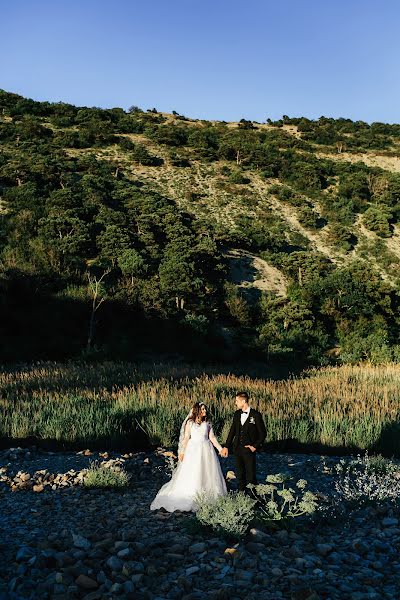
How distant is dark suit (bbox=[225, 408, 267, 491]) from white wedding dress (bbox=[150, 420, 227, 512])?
302 millimetres

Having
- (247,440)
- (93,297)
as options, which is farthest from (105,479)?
(93,297)

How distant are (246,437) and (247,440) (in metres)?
0.04

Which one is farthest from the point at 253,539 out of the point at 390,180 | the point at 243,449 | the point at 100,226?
the point at 390,180

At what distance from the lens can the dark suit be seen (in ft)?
22.6

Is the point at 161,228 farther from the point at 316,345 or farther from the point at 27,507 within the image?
the point at 27,507

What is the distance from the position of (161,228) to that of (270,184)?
1876cm

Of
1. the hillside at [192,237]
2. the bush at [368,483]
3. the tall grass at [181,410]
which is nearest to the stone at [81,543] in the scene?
the bush at [368,483]

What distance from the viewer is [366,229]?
153ft

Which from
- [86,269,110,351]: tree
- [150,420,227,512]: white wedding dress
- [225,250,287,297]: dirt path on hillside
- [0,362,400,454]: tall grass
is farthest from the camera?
[225,250,287,297]: dirt path on hillside

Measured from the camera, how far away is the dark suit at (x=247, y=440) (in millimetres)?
6891

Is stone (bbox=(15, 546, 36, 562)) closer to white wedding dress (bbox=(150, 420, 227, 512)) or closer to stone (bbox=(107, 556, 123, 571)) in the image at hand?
stone (bbox=(107, 556, 123, 571))

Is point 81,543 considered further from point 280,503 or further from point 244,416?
point 280,503

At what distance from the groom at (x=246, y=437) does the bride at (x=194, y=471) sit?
0.98 ft

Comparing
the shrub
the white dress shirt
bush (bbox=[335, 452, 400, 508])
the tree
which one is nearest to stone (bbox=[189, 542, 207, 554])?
the shrub
